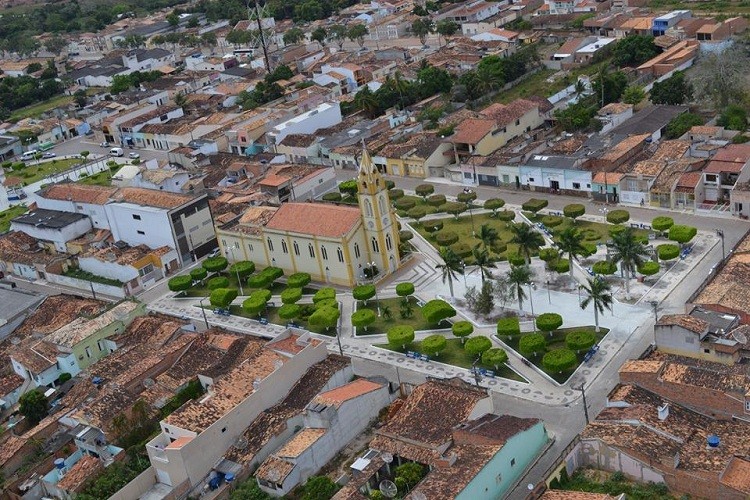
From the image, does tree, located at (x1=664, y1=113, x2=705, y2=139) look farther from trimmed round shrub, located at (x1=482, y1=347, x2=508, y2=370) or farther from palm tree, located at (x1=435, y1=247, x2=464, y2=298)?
trimmed round shrub, located at (x1=482, y1=347, x2=508, y2=370)

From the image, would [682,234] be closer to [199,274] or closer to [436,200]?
[436,200]

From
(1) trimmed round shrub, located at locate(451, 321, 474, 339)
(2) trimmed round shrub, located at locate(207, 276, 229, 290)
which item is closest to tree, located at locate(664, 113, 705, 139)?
(1) trimmed round shrub, located at locate(451, 321, 474, 339)

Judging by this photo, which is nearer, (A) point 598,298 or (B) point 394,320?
(A) point 598,298

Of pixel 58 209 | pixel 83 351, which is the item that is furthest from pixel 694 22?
pixel 83 351

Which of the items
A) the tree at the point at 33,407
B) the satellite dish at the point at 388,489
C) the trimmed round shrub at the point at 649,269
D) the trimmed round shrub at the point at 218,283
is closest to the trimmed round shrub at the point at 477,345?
the trimmed round shrub at the point at 649,269

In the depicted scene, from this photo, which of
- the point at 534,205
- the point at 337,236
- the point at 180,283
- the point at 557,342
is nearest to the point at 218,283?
the point at 180,283

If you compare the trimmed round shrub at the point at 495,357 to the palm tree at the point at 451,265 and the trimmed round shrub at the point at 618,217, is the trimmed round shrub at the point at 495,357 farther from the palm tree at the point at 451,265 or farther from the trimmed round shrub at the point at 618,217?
the trimmed round shrub at the point at 618,217

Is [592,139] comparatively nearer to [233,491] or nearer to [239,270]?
[239,270]
